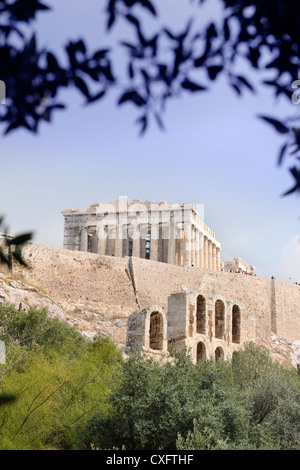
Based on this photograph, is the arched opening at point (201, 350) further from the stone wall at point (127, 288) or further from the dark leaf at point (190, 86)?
the dark leaf at point (190, 86)

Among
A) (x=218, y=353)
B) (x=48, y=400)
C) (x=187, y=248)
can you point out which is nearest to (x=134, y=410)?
(x=48, y=400)

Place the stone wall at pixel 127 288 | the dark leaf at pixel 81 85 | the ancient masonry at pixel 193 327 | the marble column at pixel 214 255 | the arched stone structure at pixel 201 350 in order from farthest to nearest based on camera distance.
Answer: the marble column at pixel 214 255 < the stone wall at pixel 127 288 < the arched stone structure at pixel 201 350 < the ancient masonry at pixel 193 327 < the dark leaf at pixel 81 85

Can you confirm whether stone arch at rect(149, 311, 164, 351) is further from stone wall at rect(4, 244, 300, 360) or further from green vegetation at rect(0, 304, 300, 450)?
stone wall at rect(4, 244, 300, 360)

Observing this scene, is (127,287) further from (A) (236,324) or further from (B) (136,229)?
(A) (236,324)

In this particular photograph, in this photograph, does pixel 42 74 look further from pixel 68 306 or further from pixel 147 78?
pixel 68 306

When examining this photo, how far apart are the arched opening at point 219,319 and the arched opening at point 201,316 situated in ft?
5.50

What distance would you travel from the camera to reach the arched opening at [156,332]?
24219 mm

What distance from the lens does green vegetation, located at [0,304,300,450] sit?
13.4 metres

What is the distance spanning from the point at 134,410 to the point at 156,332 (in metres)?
10.4

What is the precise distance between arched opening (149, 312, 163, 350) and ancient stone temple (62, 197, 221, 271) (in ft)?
96.9

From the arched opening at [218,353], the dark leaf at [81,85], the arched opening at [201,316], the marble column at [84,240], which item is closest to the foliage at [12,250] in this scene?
the dark leaf at [81,85]

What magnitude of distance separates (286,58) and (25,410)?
489 inches

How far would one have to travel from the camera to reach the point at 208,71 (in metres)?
3.07
